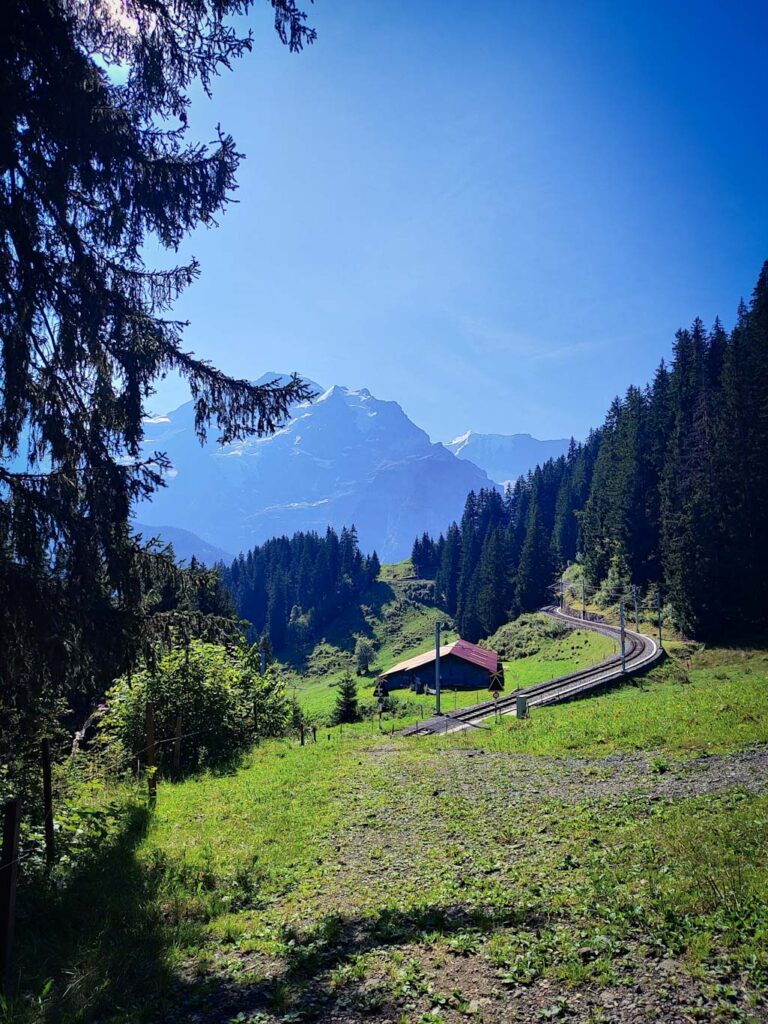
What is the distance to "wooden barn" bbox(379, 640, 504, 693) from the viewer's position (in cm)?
5956

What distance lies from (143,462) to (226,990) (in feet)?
19.3

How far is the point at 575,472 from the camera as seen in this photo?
402 ft

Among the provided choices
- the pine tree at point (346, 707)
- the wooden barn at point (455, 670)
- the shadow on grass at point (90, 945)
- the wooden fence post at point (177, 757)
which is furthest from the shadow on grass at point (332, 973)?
the wooden barn at point (455, 670)

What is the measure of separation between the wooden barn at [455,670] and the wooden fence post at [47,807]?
53786mm

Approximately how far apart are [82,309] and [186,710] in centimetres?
1410

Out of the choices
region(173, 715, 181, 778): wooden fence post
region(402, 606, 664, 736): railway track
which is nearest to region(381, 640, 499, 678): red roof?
region(402, 606, 664, 736): railway track

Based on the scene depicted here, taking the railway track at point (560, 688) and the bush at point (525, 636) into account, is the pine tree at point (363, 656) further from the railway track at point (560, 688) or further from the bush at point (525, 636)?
the railway track at point (560, 688)

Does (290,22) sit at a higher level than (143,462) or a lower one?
higher

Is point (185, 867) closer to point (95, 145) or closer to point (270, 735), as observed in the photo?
point (95, 145)

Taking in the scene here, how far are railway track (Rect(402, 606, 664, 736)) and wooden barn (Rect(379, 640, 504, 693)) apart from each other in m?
12.9

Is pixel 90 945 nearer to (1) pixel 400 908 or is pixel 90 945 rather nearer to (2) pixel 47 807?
(2) pixel 47 807

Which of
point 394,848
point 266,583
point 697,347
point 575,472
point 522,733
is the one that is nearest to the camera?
point 394,848

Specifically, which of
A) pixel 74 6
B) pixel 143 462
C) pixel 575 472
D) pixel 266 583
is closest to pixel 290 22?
pixel 74 6

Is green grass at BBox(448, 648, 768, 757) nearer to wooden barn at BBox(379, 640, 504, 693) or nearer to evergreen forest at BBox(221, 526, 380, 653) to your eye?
wooden barn at BBox(379, 640, 504, 693)
